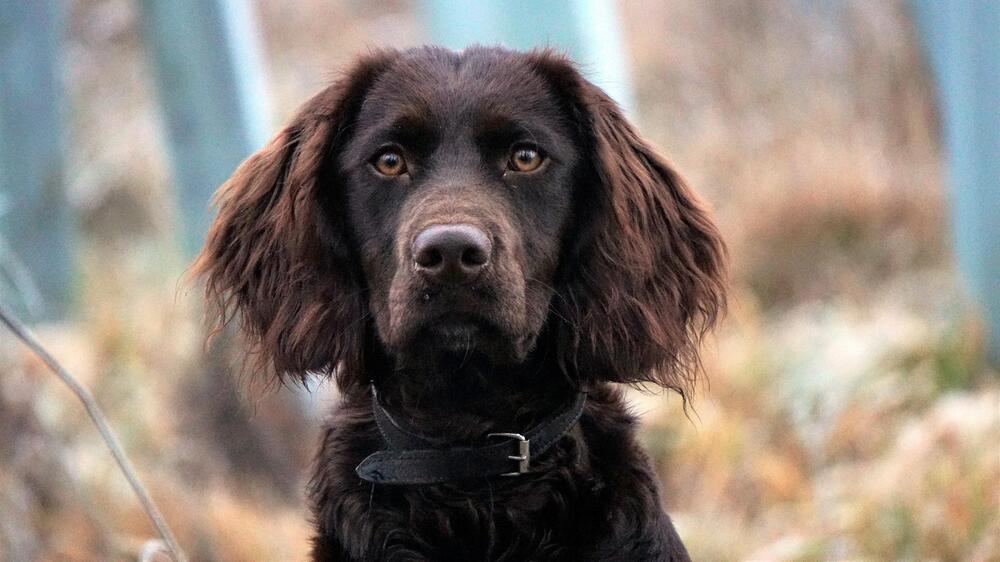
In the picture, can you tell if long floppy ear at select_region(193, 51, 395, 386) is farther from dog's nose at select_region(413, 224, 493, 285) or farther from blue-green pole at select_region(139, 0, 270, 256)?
blue-green pole at select_region(139, 0, 270, 256)

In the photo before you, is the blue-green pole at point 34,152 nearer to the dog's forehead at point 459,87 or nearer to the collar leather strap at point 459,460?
the dog's forehead at point 459,87

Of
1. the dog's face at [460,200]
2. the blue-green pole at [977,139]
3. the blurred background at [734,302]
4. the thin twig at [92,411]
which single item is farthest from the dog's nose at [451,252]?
the blue-green pole at [977,139]

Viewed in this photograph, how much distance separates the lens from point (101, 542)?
15.6ft

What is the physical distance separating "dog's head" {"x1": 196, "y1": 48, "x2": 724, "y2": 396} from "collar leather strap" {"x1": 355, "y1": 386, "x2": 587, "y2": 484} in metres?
0.18

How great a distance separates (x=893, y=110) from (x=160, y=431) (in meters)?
5.26

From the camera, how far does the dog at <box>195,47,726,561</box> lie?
3.06 metres

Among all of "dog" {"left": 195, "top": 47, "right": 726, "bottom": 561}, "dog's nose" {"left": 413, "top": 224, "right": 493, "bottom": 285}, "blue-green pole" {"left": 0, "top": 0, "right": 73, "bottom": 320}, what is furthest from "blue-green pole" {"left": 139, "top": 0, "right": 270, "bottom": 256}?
"dog's nose" {"left": 413, "top": 224, "right": 493, "bottom": 285}

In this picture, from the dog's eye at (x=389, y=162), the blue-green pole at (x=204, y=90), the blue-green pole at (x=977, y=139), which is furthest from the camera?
the blue-green pole at (x=204, y=90)

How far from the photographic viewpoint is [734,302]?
269 inches

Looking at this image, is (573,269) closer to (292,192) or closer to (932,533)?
(292,192)

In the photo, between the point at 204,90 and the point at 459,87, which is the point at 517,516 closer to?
the point at 459,87

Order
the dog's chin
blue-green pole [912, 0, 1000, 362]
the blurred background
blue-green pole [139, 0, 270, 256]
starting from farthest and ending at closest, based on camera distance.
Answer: blue-green pole [139, 0, 270, 256] < blue-green pole [912, 0, 1000, 362] < the blurred background < the dog's chin

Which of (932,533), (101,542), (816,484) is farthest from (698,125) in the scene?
(101,542)

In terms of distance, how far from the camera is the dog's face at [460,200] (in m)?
2.91
